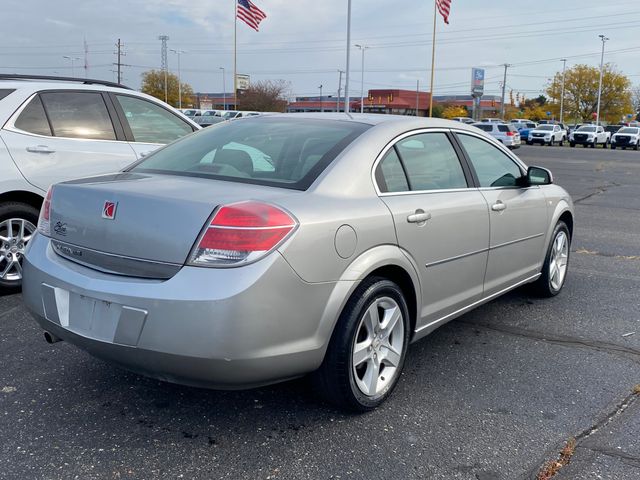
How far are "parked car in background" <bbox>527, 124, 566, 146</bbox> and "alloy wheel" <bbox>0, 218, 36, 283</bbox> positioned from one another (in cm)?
4799

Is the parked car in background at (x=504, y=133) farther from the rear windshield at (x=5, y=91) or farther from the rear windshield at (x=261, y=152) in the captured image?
the rear windshield at (x=261, y=152)

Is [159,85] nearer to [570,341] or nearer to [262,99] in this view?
[262,99]

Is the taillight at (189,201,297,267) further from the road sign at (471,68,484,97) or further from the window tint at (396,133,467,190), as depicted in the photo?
the road sign at (471,68,484,97)

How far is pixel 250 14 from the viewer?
110ft

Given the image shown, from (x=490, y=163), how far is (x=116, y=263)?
9.28 ft

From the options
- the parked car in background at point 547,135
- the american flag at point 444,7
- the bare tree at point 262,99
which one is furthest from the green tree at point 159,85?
the american flag at point 444,7

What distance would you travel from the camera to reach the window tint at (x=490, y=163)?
4395 mm

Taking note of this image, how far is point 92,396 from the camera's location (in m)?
3.46

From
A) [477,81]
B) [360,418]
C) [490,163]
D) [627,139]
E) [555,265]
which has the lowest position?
[360,418]

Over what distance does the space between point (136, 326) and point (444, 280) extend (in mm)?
1840

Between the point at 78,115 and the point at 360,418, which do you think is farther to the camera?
the point at 78,115

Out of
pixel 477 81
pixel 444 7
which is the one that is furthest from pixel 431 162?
pixel 477 81

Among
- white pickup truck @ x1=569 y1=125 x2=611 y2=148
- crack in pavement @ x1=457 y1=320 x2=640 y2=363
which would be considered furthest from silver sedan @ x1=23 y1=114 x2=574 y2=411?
white pickup truck @ x1=569 y1=125 x2=611 y2=148

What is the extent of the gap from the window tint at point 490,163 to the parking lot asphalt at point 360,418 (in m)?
1.10
